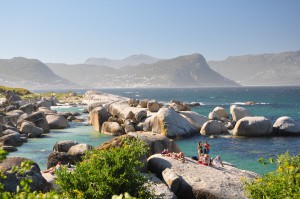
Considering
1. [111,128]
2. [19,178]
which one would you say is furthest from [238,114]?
[19,178]

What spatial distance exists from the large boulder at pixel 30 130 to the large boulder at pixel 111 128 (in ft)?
29.2

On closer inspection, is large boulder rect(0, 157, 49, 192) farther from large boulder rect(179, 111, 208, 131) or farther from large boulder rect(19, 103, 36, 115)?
large boulder rect(19, 103, 36, 115)

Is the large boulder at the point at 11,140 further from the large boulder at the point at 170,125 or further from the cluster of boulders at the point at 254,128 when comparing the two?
the cluster of boulders at the point at 254,128

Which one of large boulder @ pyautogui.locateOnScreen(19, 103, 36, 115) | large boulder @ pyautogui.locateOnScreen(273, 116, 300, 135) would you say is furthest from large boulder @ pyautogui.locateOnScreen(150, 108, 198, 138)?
large boulder @ pyautogui.locateOnScreen(19, 103, 36, 115)

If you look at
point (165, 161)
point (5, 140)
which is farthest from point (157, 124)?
point (165, 161)

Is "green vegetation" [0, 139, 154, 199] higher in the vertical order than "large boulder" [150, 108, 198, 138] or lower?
higher

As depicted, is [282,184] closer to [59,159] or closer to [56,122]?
[59,159]

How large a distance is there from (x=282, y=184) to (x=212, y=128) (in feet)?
124

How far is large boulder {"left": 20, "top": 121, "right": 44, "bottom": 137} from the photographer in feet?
158

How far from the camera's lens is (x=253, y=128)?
48.6 metres

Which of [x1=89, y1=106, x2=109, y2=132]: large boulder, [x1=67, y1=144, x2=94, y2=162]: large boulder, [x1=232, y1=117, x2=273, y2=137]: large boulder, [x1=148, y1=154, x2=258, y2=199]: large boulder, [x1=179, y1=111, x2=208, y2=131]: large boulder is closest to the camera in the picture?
[x1=148, y1=154, x2=258, y2=199]: large boulder

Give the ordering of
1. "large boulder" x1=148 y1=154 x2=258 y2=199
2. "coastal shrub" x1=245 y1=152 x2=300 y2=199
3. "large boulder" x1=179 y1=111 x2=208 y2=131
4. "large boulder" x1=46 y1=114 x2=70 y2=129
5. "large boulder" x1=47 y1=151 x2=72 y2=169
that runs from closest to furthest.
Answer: "coastal shrub" x1=245 y1=152 x2=300 y2=199, "large boulder" x1=148 y1=154 x2=258 y2=199, "large boulder" x1=47 y1=151 x2=72 y2=169, "large boulder" x1=179 y1=111 x2=208 y2=131, "large boulder" x1=46 y1=114 x2=70 y2=129

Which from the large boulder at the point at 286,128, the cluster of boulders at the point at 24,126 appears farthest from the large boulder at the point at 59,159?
the large boulder at the point at 286,128

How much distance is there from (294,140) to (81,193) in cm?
3710
